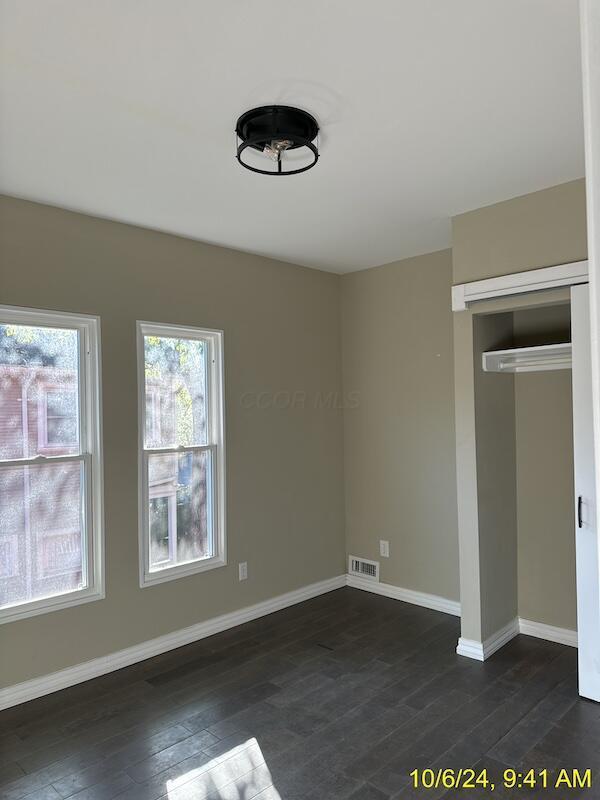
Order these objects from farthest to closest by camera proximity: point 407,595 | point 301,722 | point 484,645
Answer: point 407,595 < point 484,645 < point 301,722

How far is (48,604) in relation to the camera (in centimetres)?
313

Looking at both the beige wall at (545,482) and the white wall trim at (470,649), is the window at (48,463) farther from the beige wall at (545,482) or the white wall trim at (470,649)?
the beige wall at (545,482)

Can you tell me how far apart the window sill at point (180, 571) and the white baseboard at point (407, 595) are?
140cm

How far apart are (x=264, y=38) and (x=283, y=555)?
3.60 meters

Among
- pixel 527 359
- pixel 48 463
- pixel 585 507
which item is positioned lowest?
pixel 585 507

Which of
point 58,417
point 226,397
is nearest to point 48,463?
point 58,417

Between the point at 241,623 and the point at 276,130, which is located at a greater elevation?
the point at 276,130

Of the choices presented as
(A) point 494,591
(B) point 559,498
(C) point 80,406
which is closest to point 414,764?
(A) point 494,591

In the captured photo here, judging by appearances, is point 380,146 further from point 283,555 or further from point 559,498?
point 283,555

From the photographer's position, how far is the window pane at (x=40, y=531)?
305cm

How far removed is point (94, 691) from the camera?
3139 mm

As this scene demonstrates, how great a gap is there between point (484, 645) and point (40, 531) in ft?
9.02

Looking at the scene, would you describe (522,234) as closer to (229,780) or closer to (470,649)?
(470,649)

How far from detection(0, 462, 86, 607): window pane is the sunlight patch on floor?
53.1 inches
